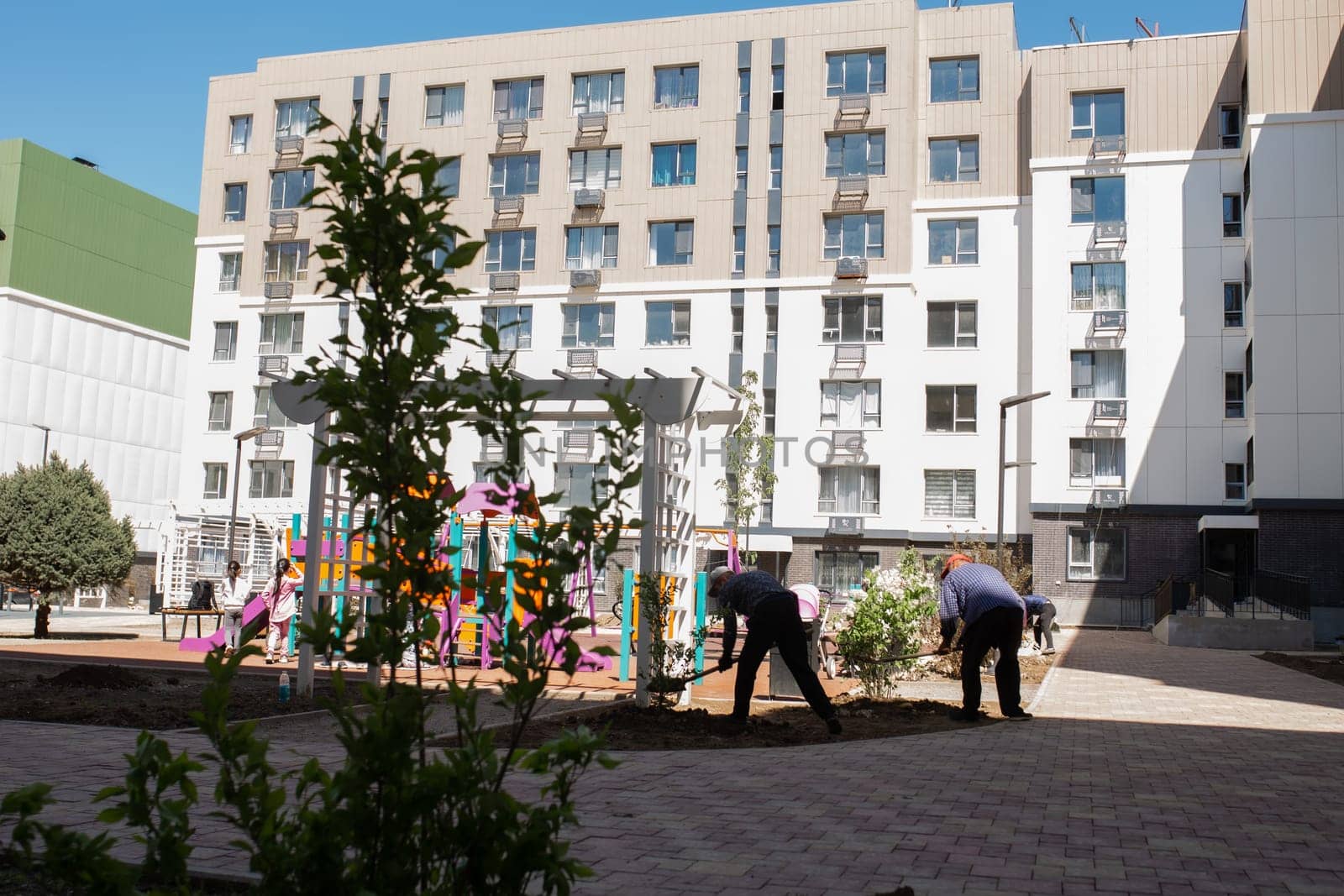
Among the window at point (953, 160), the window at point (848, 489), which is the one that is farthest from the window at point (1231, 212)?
the window at point (848, 489)

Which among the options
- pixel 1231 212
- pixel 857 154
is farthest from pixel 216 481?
pixel 1231 212

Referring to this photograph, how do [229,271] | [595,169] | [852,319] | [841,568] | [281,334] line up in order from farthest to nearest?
[229,271] < [281,334] < [595,169] < [852,319] < [841,568]

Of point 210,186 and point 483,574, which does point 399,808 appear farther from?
point 210,186

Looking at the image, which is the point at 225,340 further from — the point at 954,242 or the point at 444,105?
the point at 954,242

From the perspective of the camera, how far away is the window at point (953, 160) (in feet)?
148

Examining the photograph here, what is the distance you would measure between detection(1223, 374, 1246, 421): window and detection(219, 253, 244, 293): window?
38.1 meters

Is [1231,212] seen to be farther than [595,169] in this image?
No

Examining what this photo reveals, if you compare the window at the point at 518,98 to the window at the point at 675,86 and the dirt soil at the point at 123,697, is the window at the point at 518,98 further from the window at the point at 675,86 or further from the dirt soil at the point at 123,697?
the dirt soil at the point at 123,697

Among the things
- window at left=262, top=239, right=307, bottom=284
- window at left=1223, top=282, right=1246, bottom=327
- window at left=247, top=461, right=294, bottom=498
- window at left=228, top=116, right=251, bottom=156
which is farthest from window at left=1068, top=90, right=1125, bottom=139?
window at left=228, top=116, right=251, bottom=156

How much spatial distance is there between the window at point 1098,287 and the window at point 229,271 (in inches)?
1309

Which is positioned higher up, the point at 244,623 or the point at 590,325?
the point at 590,325

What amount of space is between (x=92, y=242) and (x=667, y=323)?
130 ft

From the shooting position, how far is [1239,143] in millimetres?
41594

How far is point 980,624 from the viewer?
11.3m
